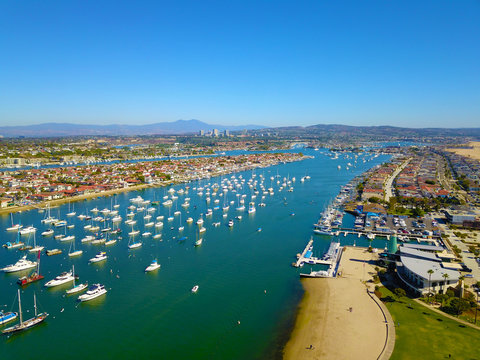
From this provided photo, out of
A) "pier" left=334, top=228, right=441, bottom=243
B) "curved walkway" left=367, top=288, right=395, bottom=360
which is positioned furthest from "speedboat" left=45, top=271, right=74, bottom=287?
"pier" left=334, top=228, right=441, bottom=243

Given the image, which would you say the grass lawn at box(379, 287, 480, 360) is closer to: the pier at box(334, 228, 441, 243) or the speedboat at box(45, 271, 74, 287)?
the pier at box(334, 228, 441, 243)

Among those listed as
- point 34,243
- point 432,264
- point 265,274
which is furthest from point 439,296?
point 34,243

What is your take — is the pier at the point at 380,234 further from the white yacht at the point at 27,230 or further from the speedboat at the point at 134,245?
the white yacht at the point at 27,230

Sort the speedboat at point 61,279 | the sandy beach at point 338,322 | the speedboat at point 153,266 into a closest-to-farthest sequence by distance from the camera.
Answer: the sandy beach at point 338,322, the speedboat at point 61,279, the speedboat at point 153,266

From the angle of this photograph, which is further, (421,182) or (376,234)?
(421,182)

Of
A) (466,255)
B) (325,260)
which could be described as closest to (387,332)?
(325,260)

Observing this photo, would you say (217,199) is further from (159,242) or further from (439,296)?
(439,296)

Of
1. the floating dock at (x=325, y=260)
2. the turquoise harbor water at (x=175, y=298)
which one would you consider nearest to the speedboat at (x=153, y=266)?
the turquoise harbor water at (x=175, y=298)
